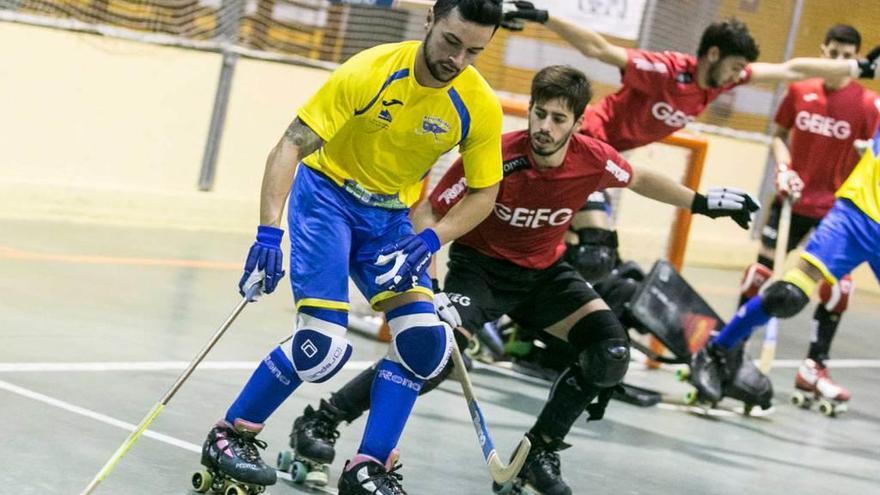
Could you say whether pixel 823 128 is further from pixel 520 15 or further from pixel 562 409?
pixel 562 409

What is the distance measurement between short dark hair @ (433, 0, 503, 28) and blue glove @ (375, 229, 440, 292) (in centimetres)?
70

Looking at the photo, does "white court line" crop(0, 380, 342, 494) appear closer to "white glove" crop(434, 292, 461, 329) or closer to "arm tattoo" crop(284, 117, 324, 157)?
"white glove" crop(434, 292, 461, 329)

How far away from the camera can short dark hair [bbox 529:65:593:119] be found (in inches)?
211

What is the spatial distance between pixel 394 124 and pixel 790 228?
196 inches

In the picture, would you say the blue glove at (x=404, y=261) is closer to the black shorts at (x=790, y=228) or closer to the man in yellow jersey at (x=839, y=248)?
the man in yellow jersey at (x=839, y=248)

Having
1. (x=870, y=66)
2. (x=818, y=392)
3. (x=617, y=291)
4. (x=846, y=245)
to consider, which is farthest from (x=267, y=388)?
(x=870, y=66)

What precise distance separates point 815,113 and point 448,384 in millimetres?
3065

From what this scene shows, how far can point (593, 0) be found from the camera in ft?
37.2

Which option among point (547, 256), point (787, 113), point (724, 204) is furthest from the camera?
point (787, 113)

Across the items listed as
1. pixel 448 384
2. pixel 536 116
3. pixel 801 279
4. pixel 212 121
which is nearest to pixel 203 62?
pixel 212 121

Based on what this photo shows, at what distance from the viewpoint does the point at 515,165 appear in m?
5.62

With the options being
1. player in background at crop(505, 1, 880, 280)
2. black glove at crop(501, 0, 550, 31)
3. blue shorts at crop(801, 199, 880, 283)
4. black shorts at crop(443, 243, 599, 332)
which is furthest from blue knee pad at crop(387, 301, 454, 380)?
blue shorts at crop(801, 199, 880, 283)

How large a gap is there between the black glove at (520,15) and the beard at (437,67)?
2.04 m

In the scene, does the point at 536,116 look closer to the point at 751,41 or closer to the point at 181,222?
the point at 751,41
